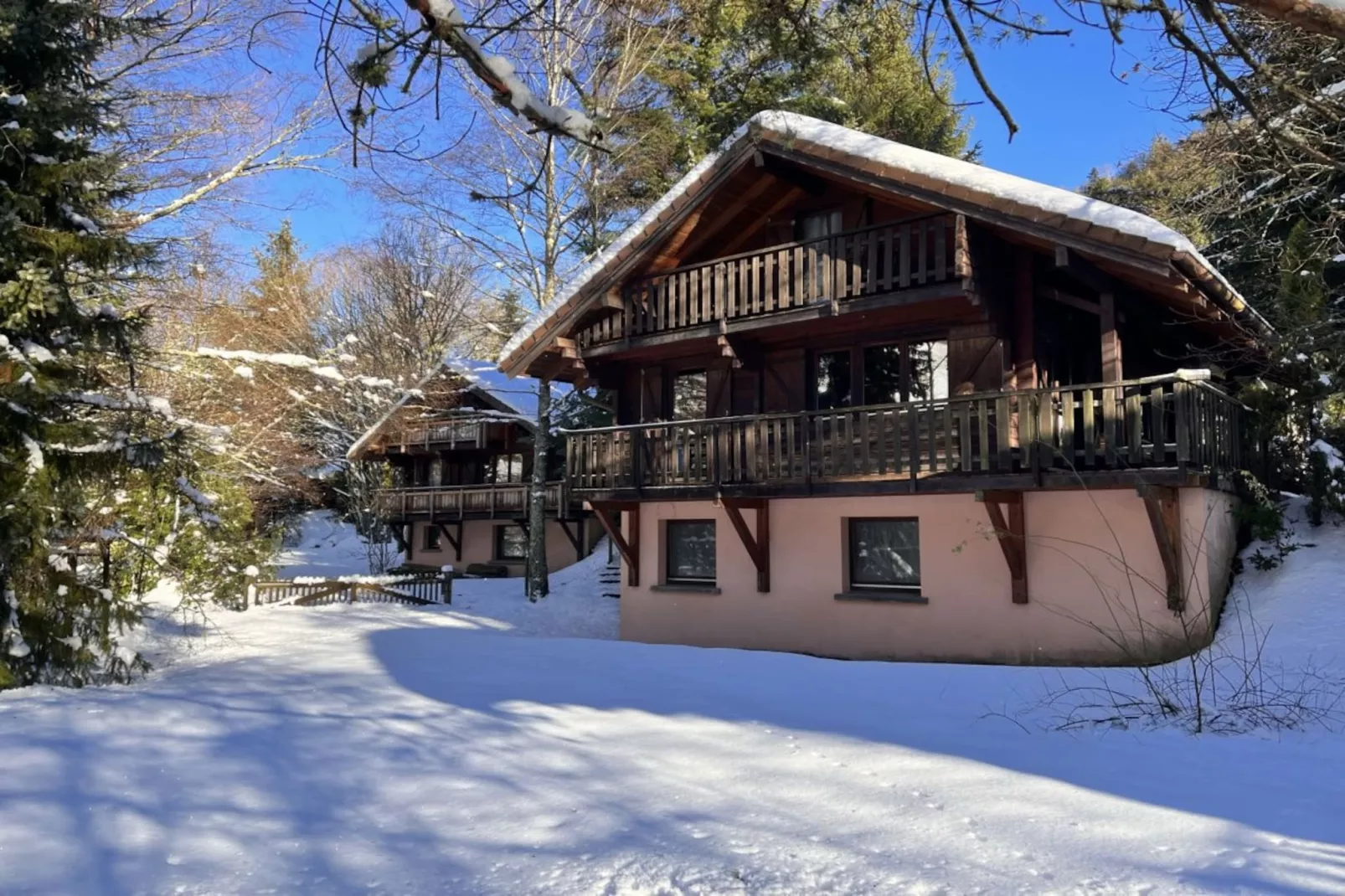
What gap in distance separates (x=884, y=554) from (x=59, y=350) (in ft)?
34.7

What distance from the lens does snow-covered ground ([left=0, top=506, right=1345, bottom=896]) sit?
3.80 m

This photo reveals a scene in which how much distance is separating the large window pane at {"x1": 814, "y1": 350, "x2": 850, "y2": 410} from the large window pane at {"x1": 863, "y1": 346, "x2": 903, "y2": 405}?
341 mm

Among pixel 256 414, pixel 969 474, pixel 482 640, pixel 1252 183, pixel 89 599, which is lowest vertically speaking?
pixel 482 640

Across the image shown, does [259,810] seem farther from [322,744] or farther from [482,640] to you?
[482,640]

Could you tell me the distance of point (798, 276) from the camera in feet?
43.4

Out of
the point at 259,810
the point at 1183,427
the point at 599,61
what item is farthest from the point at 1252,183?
the point at 259,810

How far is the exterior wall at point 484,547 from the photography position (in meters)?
30.3

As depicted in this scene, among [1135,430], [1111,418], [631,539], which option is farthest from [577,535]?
[1135,430]

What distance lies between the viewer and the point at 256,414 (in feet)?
80.6

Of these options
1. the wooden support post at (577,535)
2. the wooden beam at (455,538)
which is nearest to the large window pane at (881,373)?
the wooden support post at (577,535)

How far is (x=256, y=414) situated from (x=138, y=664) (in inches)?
620

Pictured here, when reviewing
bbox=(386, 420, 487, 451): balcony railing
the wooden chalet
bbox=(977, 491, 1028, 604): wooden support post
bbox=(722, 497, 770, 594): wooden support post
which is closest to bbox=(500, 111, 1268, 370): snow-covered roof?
bbox=(977, 491, 1028, 604): wooden support post

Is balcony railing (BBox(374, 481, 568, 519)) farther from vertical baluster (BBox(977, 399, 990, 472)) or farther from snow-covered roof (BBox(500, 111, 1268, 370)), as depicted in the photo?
vertical baluster (BBox(977, 399, 990, 472))

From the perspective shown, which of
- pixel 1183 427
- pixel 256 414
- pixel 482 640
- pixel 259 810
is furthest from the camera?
pixel 256 414
